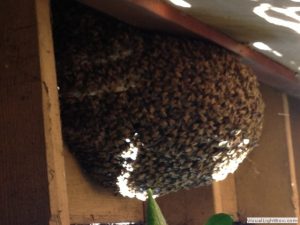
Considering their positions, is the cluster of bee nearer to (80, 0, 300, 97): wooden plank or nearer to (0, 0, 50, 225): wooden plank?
(80, 0, 300, 97): wooden plank

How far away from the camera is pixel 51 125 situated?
1137mm

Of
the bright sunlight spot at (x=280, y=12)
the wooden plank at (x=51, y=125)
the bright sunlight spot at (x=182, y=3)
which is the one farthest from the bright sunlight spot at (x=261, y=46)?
the wooden plank at (x=51, y=125)

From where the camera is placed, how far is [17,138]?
113 centimetres

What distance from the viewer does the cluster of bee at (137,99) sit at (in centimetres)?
141

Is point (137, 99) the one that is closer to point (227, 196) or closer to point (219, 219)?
point (219, 219)

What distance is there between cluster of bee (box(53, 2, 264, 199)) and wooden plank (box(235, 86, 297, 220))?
46 cm

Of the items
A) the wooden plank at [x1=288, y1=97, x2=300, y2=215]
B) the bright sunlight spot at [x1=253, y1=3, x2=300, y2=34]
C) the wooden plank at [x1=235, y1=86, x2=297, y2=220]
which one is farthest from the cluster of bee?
the wooden plank at [x1=288, y1=97, x2=300, y2=215]

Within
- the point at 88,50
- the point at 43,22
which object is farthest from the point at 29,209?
the point at 88,50

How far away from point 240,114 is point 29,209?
2.06 feet

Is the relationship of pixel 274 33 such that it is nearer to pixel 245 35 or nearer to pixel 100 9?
pixel 245 35

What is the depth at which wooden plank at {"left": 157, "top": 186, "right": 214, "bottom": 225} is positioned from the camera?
1771mm

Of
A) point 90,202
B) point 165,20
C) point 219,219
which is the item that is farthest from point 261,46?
point 219,219

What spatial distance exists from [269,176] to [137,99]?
0.71 m

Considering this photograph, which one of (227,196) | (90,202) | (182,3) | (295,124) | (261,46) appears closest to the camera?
(182,3)
